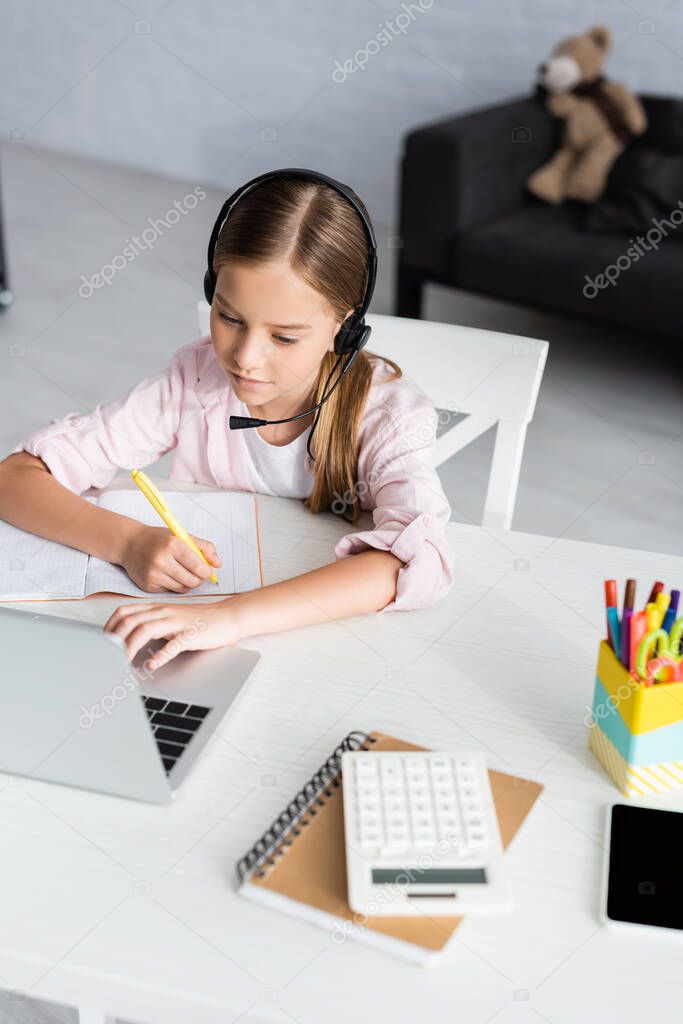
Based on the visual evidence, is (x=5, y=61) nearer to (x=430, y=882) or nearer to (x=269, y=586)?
(x=269, y=586)

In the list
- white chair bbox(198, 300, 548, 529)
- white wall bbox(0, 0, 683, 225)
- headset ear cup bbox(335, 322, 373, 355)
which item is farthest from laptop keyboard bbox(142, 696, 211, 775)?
white wall bbox(0, 0, 683, 225)

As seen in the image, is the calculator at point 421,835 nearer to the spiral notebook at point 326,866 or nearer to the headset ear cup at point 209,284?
the spiral notebook at point 326,866

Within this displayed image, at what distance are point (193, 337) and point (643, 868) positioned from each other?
8.68ft

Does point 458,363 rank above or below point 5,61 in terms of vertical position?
above

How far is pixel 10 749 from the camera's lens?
0.84m

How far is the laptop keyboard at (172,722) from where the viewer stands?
0.88m

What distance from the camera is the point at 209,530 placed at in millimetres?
1195

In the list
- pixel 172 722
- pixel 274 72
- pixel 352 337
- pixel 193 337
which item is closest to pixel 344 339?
pixel 352 337

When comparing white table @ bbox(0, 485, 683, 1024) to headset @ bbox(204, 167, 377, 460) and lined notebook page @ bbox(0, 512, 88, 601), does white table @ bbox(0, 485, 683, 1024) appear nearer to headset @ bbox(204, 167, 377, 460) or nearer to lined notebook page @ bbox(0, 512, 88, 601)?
lined notebook page @ bbox(0, 512, 88, 601)

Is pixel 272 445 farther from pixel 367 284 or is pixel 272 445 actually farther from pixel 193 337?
pixel 193 337

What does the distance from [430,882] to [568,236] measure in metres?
2.44

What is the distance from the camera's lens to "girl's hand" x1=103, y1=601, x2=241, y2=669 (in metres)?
0.97

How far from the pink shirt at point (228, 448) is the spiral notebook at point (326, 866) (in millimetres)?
271

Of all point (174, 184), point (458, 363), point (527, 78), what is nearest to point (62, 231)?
point (174, 184)
